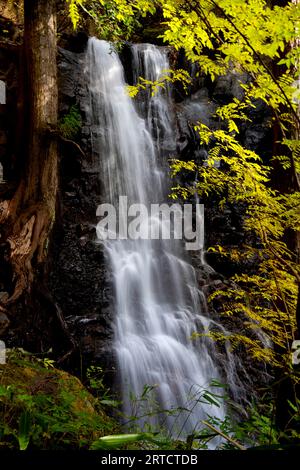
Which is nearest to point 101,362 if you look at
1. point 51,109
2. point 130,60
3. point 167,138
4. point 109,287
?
point 109,287

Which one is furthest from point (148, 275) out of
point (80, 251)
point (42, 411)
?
point (42, 411)

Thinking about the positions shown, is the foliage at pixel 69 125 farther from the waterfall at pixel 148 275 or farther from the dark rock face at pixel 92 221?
the waterfall at pixel 148 275

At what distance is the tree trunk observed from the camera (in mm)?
5656

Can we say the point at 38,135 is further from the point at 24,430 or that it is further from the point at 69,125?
the point at 24,430

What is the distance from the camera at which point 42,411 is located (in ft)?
7.67

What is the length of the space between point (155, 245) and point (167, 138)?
11.5ft

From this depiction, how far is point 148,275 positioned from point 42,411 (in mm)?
5831

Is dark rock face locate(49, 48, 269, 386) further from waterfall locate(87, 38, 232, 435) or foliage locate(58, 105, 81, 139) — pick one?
foliage locate(58, 105, 81, 139)

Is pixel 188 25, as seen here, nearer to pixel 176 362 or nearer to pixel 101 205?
pixel 176 362

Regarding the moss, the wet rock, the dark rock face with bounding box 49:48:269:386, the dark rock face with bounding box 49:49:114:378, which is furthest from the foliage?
the moss

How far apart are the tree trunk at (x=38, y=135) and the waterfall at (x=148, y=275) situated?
1.67 m

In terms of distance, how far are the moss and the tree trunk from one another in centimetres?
290

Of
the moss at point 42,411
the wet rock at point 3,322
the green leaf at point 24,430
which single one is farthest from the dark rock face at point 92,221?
the green leaf at point 24,430
